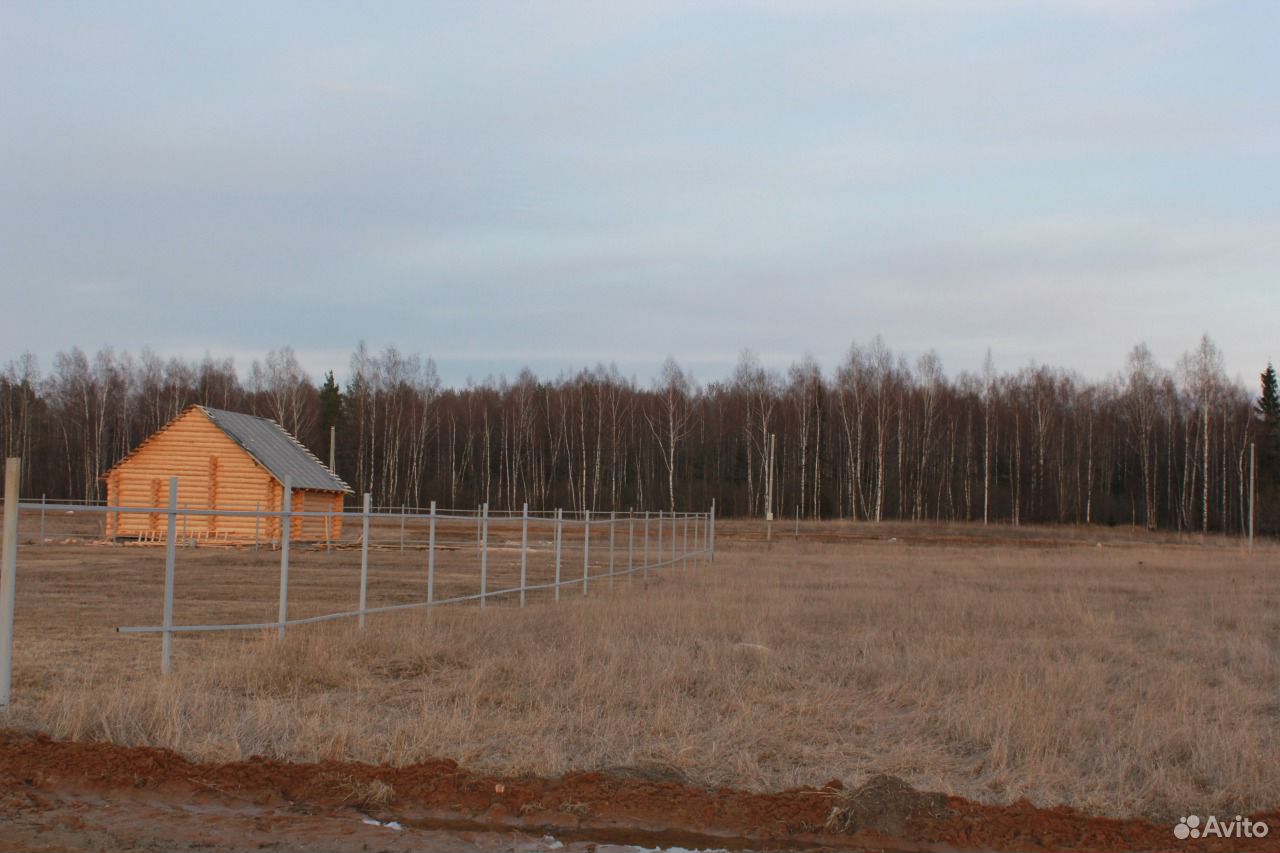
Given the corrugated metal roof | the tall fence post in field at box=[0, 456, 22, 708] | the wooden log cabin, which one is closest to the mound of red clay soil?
the tall fence post in field at box=[0, 456, 22, 708]

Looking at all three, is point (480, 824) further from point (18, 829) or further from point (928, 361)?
point (928, 361)

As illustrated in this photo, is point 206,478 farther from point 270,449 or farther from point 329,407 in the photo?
point 329,407

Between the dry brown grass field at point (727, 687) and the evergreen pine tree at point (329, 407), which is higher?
the evergreen pine tree at point (329, 407)

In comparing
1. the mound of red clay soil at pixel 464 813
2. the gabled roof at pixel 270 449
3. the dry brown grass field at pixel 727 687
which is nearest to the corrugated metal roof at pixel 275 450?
the gabled roof at pixel 270 449

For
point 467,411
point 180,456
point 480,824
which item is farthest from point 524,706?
point 467,411

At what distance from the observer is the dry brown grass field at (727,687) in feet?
24.6

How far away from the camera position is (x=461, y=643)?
12109mm

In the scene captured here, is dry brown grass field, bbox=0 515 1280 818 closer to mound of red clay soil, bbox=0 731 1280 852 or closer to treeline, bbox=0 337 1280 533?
mound of red clay soil, bbox=0 731 1280 852

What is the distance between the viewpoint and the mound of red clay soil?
19.5ft

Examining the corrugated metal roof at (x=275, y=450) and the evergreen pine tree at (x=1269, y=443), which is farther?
the evergreen pine tree at (x=1269, y=443)

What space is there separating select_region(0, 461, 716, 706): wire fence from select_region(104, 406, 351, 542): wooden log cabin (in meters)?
0.30

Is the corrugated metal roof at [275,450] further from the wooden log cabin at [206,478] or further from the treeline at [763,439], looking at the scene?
the treeline at [763,439]

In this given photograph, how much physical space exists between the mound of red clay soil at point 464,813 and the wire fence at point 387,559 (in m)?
2.88

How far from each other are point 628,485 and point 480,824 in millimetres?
78154
